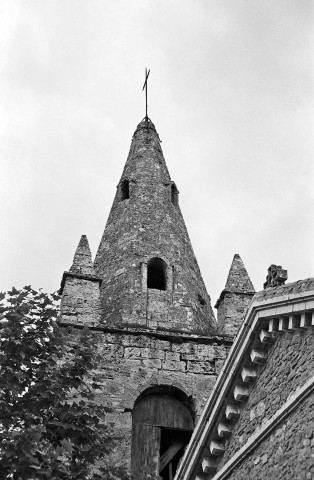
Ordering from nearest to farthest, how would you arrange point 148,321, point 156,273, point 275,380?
point 275,380
point 148,321
point 156,273

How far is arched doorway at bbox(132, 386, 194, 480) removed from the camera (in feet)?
63.1

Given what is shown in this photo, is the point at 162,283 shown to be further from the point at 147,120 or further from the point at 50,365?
the point at 50,365

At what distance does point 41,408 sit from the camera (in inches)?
544

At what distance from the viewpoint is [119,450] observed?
18719mm

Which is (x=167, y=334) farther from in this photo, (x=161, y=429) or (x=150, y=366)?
(x=161, y=429)

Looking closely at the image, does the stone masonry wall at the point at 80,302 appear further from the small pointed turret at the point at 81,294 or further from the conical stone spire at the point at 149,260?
the conical stone spire at the point at 149,260

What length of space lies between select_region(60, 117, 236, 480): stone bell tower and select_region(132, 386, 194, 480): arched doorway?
0.07 ft

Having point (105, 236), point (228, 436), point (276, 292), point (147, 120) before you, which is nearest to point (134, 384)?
point (105, 236)

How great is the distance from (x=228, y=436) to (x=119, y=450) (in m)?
6.65

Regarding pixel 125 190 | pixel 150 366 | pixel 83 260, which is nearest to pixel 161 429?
pixel 150 366

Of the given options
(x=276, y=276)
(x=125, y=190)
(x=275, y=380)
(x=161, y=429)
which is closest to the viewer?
(x=275, y=380)

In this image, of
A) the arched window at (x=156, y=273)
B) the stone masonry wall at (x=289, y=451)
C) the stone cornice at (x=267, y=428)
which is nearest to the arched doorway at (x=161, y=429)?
the arched window at (x=156, y=273)

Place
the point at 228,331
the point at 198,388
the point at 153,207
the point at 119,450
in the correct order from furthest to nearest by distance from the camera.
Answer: the point at 153,207 → the point at 228,331 → the point at 198,388 → the point at 119,450

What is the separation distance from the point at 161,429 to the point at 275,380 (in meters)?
8.63
